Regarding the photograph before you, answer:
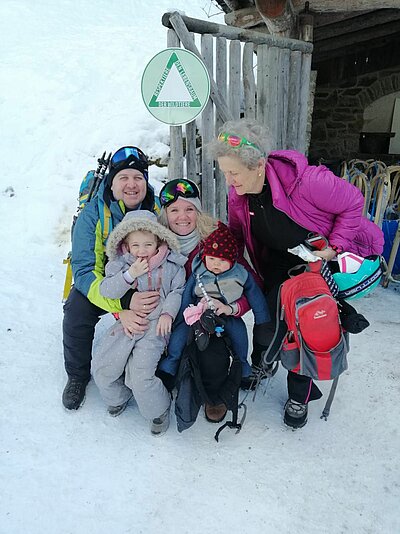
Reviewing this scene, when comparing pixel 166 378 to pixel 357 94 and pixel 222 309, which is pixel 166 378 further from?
pixel 357 94

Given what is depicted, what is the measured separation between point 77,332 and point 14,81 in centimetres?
782

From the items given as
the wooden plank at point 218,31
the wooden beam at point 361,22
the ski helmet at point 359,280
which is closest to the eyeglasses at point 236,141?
the ski helmet at point 359,280

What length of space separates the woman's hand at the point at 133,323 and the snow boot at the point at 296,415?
933 mm

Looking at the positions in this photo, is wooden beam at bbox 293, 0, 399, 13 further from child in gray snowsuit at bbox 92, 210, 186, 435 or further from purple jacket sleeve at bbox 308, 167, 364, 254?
child in gray snowsuit at bbox 92, 210, 186, 435

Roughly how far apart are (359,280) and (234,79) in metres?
2.17

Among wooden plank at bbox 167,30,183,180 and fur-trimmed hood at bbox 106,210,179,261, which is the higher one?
wooden plank at bbox 167,30,183,180

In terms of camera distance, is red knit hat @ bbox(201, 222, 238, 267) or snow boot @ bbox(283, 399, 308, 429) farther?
snow boot @ bbox(283, 399, 308, 429)

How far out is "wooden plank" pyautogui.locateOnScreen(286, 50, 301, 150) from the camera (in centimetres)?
416

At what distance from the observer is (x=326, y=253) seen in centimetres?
214

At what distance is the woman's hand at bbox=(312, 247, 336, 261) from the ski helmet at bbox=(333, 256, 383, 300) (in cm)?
9

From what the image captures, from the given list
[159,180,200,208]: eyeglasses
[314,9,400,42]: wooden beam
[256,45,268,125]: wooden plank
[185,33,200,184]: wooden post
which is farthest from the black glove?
[314,9,400,42]: wooden beam

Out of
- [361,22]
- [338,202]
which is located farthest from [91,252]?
[361,22]

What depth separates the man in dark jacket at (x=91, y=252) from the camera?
2.47m

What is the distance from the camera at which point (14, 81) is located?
27.8 ft
